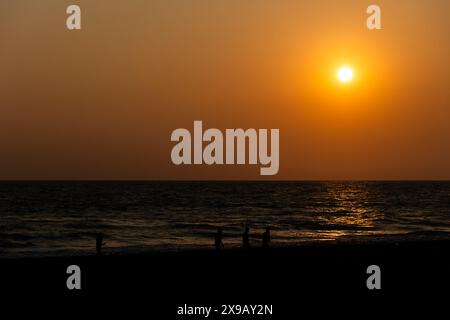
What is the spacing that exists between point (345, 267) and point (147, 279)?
7.89m

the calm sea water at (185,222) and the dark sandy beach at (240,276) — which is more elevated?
the dark sandy beach at (240,276)

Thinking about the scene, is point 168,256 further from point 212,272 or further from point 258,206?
point 258,206

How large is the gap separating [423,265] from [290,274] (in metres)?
5.52

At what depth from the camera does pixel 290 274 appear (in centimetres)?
2447

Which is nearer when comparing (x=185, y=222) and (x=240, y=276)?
(x=240, y=276)

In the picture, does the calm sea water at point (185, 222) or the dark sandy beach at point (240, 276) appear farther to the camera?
the calm sea water at point (185, 222)

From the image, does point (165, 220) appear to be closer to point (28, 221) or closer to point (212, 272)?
Result: point (28, 221)

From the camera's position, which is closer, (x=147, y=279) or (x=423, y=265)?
(x=147, y=279)

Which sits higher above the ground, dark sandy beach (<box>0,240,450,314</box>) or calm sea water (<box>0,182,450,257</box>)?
dark sandy beach (<box>0,240,450,314</box>)

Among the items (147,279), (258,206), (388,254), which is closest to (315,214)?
(258,206)

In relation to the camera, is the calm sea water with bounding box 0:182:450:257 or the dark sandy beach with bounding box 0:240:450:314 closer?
the dark sandy beach with bounding box 0:240:450:314

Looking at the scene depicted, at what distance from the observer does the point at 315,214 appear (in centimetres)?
9756
